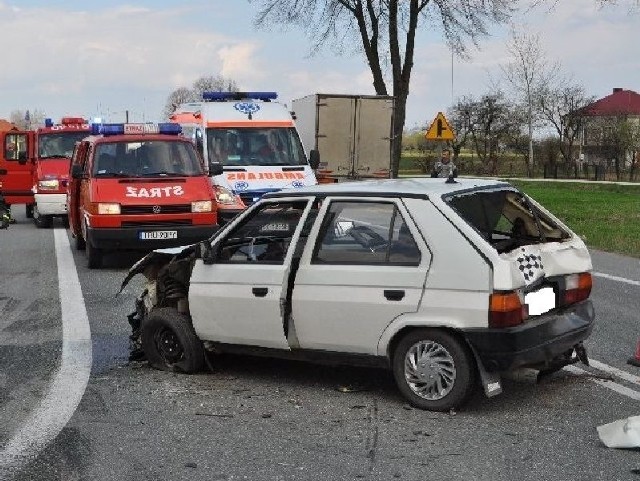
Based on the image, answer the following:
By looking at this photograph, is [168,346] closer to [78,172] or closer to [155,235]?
[155,235]

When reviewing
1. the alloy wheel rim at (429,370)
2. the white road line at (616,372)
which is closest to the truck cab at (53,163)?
the white road line at (616,372)

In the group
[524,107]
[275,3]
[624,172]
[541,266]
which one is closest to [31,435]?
[541,266]

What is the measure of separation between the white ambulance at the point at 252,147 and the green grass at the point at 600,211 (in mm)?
5302

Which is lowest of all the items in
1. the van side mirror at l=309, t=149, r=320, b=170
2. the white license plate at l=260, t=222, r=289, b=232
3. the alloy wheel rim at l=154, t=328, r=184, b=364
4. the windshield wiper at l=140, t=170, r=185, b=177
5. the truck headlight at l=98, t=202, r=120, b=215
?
the alloy wheel rim at l=154, t=328, r=184, b=364

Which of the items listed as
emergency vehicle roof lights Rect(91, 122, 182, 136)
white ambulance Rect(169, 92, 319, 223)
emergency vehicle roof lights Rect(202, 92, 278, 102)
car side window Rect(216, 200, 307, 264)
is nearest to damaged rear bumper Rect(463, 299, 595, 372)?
car side window Rect(216, 200, 307, 264)

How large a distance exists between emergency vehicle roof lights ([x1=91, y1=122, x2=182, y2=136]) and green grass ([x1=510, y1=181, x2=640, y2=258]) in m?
6.77

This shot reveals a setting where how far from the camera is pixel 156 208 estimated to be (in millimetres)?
13984

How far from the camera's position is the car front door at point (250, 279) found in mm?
6629

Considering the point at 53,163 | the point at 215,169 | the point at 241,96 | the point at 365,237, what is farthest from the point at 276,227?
the point at 53,163

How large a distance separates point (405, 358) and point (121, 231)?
27.8 feet

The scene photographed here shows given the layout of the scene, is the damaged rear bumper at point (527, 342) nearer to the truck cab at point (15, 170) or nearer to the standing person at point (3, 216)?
the standing person at point (3, 216)

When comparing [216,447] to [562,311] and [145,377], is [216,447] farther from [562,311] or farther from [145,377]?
[562,311]

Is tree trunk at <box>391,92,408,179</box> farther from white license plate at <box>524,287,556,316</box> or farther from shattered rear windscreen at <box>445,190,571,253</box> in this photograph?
white license plate at <box>524,287,556,316</box>

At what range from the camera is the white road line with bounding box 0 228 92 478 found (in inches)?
213
